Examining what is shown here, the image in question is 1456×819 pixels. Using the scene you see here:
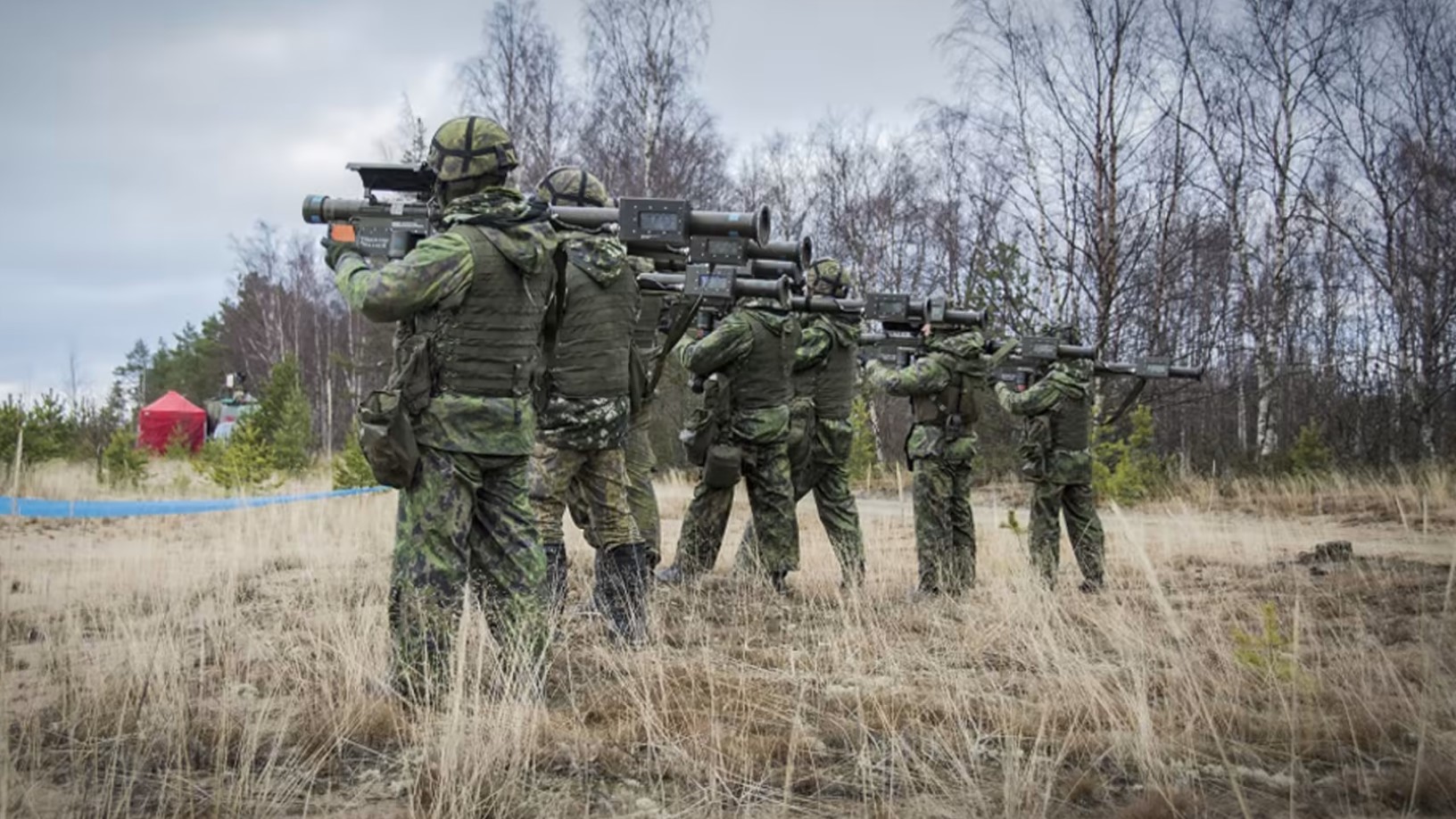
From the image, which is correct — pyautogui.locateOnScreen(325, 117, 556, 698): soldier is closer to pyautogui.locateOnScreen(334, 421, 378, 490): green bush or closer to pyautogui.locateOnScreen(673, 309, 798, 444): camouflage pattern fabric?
pyautogui.locateOnScreen(673, 309, 798, 444): camouflage pattern fabric

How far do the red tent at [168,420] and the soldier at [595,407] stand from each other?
2500 cm

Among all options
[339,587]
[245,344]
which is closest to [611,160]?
[339,587]

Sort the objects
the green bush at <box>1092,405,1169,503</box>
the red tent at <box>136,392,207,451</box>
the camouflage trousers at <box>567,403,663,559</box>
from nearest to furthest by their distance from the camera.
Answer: the camouflage trousers at <box>567,403,663,559</box>
the green bush at <box>1092,405,1169,503</box>
the red tent at <box>136,392,207,451</box>

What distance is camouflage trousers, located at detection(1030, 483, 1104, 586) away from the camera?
835cm

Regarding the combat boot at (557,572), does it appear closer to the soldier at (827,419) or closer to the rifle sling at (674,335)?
the rifle sling at (674,335)

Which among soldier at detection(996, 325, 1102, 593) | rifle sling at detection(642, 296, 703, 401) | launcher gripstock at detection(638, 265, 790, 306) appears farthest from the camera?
soldier at detection(996, 325, 1102, 593)

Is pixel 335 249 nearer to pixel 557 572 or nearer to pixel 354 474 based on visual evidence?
pixel 557 572

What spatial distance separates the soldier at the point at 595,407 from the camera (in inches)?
224

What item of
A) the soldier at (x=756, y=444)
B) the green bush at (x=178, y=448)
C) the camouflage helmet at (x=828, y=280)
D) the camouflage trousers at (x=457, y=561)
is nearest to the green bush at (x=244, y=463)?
the green bush at (x=178, y=448)

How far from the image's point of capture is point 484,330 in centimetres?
425

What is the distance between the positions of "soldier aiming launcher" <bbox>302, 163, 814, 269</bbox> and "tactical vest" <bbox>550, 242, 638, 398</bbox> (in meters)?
0.83

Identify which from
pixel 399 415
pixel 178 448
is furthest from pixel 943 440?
pixel 178 448

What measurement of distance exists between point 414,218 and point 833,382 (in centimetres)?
451

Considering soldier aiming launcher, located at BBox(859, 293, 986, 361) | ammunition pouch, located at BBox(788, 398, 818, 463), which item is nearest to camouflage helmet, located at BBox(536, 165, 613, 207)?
ammunition pouch, located at BBox(788, 398, 818, 463)
